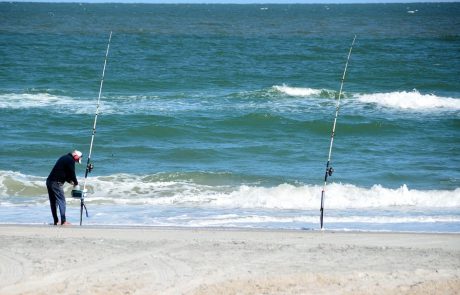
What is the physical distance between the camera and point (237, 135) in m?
19.4

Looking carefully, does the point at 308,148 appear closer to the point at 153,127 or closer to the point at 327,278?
the point at 153,127

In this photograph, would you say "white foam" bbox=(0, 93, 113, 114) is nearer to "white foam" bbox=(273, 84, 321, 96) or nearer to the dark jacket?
"white foam" bbox=(273, 84, 321, 96)

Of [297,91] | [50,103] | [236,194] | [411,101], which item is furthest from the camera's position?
[297,91]

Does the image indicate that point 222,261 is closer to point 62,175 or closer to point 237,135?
point 62,175

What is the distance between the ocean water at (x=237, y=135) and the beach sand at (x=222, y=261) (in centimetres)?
131

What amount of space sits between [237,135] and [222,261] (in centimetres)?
1112

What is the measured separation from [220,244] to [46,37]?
3825 centimetres

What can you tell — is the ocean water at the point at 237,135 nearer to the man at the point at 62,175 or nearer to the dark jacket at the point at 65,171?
the man at the point at 62,175

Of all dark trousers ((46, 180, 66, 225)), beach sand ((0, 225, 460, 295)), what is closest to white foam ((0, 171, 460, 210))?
dark trousers ((46, 180, 66, 225))

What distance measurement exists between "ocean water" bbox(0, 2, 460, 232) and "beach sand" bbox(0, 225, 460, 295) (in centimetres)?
131

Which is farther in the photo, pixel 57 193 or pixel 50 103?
pixel 50 103

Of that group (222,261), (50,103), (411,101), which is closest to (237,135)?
(50,103)

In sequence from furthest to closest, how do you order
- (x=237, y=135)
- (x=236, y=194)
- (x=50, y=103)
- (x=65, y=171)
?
(x=50, y=103), (x=237, y=135), (x=236, y=194), (x=65, y=171)

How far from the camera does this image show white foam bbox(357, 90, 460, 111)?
23875 mm
